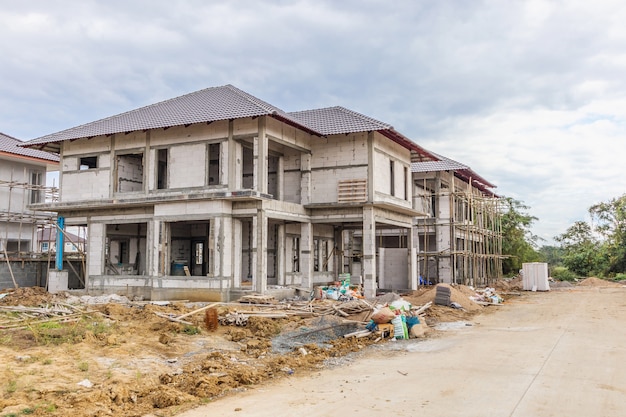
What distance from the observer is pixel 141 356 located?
10086mm

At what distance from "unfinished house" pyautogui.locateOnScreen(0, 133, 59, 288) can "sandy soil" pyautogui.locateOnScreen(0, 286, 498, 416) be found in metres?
14.6

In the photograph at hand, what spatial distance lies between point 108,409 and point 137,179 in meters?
18.4

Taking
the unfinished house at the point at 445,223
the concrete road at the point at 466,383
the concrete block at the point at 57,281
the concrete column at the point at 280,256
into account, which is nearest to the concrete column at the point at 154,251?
the concrete column at the point at 280,256

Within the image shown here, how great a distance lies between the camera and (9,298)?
19906mm

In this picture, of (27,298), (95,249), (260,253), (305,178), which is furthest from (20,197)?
(260,253)

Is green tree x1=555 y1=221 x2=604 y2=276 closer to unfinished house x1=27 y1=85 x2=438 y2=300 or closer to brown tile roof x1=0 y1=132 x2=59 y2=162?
unfinished house x1=27 y1=85 x2=438 y2=300

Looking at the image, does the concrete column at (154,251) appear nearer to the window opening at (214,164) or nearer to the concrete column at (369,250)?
the window opening at (214,164)

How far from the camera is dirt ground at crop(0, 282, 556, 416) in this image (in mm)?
7305

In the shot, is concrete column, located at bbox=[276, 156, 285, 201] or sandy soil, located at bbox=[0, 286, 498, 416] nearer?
sandy soil, located at bbox=[0, 286, 498, 416]

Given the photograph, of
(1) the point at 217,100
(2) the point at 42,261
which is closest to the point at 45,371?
(1) the point at 217,100

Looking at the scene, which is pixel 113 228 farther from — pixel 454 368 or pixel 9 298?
pixel 454 368

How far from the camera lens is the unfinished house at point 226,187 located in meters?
20.0

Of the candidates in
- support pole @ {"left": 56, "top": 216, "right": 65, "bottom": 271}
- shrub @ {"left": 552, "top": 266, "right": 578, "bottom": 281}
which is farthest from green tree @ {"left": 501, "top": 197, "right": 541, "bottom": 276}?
support pole @ {"left": 56, "top": 216, "right": 65, "bottom": 271}

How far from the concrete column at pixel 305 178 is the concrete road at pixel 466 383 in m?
10.4
